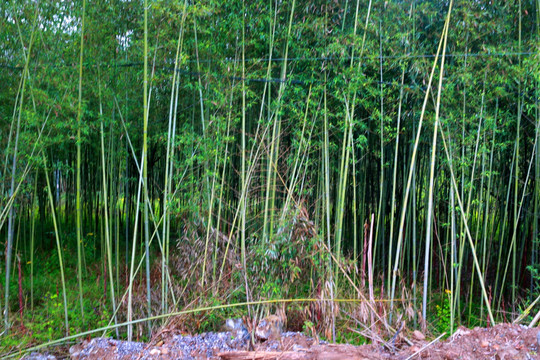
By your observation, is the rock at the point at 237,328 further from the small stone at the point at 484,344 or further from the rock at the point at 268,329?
the small stone at the point at 484,344

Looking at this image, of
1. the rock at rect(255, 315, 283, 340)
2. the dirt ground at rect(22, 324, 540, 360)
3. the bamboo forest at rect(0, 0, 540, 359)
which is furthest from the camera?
the bamboo forest at rect(0, 0, 540, 359)

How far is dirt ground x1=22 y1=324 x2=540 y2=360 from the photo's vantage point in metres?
2.58

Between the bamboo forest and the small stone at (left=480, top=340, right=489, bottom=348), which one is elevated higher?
the bamboo forest

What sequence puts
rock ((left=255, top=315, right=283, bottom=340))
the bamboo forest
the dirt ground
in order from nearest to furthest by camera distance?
the dirt ground
rock ((left=255, top=315, right=283, bottom=340))
the bamboo forest

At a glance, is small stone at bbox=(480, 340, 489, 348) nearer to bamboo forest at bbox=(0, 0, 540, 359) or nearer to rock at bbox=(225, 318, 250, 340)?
bamboo forest at bbox=(0, 0, 540, 359)

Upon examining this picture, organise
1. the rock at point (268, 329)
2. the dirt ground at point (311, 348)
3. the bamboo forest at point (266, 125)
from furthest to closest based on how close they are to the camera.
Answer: the bamboo forest at point (266, 125)
the rock at point (268, 329)
the dirt ground at point (311, 348)

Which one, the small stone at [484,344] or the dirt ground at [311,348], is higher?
the small stone at [484,344]

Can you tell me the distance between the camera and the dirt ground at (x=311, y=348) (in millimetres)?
2580

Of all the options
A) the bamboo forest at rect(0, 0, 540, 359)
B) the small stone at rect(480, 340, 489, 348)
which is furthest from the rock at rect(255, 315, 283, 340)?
the small stone at rect(480, 340, 489, 348)

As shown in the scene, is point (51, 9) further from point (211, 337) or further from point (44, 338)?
point (211, 337)

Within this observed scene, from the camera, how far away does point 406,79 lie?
3.81 m

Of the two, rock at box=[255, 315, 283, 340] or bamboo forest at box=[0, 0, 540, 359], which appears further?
bamboo forest at box=[0, 0, 540, 359]

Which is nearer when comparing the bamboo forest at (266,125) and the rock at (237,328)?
the rock at (237,328)

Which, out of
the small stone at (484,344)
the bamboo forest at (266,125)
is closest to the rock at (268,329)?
the bamboo forest at (266,125)
